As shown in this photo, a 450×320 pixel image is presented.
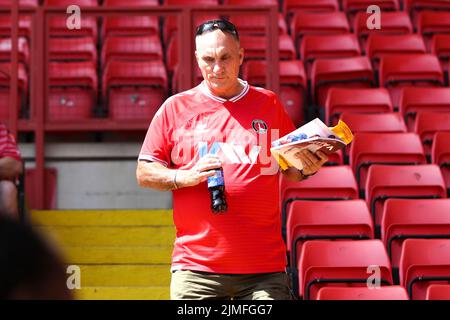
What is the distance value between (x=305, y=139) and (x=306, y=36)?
4898 mm

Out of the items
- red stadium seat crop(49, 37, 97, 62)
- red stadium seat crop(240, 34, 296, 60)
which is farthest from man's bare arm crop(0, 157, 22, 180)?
red stadium seat crop(49, 37, 97, 62)

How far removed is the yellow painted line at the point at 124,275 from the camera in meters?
4.84

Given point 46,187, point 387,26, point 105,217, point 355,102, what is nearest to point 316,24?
point 387,26

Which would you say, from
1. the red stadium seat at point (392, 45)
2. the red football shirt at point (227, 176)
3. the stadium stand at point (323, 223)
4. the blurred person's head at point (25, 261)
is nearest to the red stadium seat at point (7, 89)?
the stadium stand at point (323, 223)

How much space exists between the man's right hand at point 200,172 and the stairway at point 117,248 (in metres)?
2.04

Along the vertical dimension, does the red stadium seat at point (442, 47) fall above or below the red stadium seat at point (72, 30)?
below

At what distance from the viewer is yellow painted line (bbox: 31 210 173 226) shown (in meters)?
5.33

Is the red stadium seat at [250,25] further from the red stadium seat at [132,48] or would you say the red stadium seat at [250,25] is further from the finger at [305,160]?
the finger at [305,160]

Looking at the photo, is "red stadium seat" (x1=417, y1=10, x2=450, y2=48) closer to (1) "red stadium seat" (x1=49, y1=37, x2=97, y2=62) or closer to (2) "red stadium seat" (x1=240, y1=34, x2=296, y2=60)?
(2) "red stadium seat" (x1=240, y1=34, x2=296, y2=60)

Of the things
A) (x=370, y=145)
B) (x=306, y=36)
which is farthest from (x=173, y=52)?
(x=370, y=145)

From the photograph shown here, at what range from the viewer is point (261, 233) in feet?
8.79

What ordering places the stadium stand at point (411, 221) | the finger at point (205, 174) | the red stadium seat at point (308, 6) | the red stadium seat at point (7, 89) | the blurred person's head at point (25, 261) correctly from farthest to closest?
the red stadium seat at point (308, 6)
the red stadium seat at point (7, 89)
the stadium stand at point (411, 221)
the finger at point (205, 174)
the blurred person's head at point (25, 261)

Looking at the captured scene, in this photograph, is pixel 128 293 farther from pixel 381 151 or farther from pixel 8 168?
pixel 381 151

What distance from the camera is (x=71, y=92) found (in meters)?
6.49
